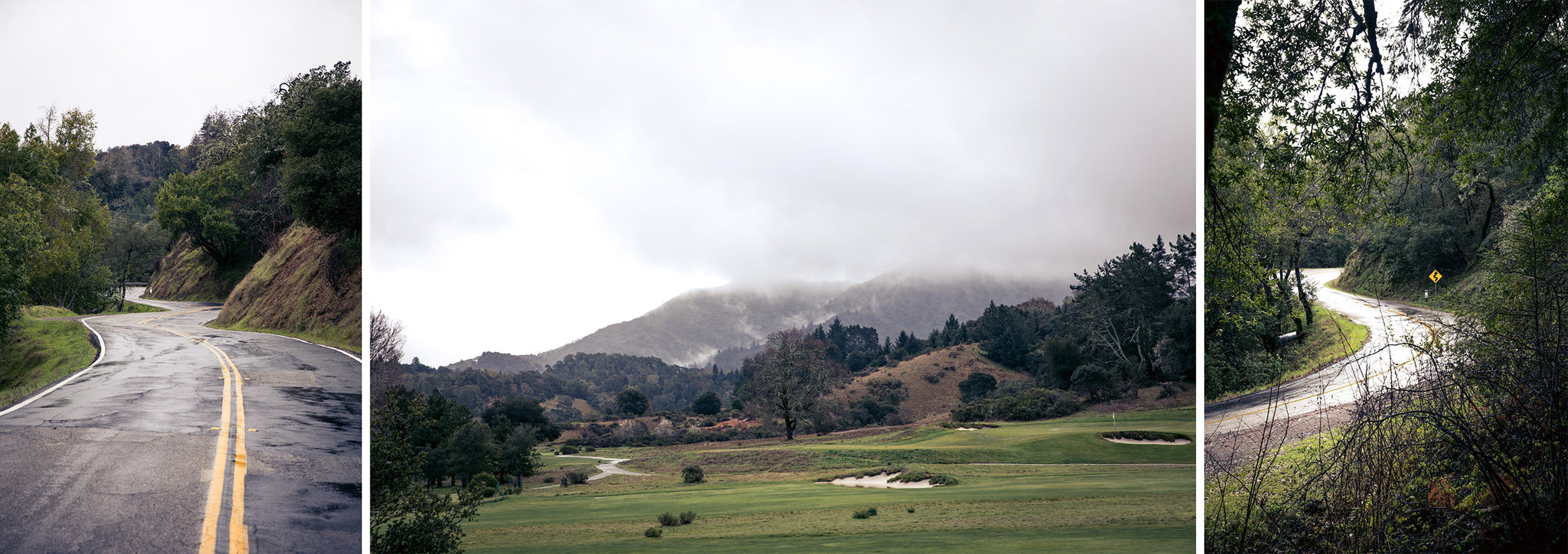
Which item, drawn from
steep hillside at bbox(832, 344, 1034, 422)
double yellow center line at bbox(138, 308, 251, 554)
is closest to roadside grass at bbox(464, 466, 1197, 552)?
steep hillside at bbox(832, 344, 1034, 422)

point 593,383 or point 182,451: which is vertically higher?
point 593,383

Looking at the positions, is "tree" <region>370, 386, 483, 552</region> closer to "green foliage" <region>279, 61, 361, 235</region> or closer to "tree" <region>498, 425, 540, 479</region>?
"tree" <region>498, 425, 540, 479</region>

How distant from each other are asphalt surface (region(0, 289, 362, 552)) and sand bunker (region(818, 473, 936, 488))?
470 cm

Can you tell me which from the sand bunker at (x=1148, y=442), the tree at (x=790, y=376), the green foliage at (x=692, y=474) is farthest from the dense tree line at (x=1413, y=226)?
the green foliage at (x=692, y=474)

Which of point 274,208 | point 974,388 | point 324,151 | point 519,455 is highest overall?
point 324,151

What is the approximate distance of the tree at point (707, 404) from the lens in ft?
25.3

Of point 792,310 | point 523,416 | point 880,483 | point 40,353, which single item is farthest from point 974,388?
point 40,353

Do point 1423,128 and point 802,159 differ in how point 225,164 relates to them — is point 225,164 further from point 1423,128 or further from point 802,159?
point 1423,128

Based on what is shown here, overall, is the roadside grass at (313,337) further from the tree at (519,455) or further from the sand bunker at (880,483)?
the sand bunker at (880,483)

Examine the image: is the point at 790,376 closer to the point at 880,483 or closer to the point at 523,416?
the point at 880,483

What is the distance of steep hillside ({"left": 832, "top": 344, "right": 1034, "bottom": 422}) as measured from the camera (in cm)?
811

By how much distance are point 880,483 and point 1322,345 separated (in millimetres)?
4242

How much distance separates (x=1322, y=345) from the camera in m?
4.83

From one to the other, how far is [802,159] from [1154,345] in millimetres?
5007
